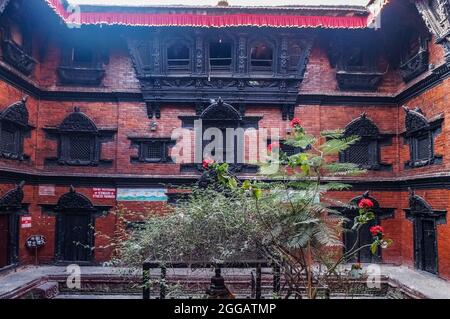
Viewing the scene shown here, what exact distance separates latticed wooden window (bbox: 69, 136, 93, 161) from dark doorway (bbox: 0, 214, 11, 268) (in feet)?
9.24

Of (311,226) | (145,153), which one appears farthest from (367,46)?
(311,226)

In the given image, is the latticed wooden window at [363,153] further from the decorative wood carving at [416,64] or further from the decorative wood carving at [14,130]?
the decorative wood carving at [14,130]

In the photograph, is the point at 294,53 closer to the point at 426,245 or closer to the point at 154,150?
the point at 154,150

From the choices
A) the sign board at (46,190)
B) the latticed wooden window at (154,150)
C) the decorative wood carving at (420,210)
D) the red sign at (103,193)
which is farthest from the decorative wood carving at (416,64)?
the sign board at (46,190)

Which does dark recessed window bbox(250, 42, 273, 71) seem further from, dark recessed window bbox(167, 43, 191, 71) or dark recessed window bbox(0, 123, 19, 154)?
dark recessed window bbox(0, 123, 19, 154)

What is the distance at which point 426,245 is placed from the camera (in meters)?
11.4

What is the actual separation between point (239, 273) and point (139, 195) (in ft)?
13.7

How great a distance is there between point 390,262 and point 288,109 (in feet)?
19.7

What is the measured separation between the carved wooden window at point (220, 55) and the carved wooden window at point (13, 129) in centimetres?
605

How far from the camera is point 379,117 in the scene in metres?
13.2

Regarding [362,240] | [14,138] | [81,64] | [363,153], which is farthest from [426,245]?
[14,138]

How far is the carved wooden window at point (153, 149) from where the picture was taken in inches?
512

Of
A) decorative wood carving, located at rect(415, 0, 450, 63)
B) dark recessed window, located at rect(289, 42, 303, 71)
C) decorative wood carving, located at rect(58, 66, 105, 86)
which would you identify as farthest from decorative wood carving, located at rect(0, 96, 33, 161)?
decorative wood carving, located at rect(415, 0, 450, 63)

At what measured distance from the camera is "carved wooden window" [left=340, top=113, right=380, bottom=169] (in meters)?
13.1
